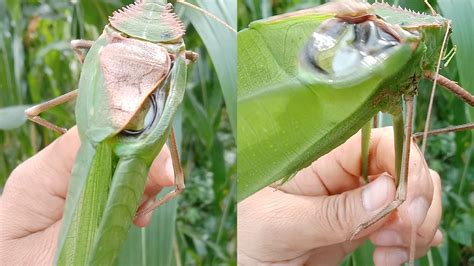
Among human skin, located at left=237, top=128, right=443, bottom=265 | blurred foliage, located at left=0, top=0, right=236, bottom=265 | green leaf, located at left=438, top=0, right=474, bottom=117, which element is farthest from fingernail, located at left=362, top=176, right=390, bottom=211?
blurred foliage, located at left=0, top=0, right=236, bottom=265

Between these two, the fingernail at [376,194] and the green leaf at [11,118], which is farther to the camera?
the green leaf at [11,118]

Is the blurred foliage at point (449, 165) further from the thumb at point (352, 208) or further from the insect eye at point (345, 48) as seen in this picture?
the insect eye at point (345, 48)

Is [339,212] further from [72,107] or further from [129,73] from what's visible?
[72,107]

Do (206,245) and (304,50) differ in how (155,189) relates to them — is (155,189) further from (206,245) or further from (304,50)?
(206,245)

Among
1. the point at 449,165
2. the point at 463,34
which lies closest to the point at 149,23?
the point at 463,34

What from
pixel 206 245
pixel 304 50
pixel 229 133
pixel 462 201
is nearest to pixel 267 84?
pixel 304 50

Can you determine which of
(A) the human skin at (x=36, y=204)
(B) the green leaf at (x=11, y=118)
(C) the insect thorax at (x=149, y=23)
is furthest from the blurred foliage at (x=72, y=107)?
(C) the insect thorax at (x=149, y=23)
